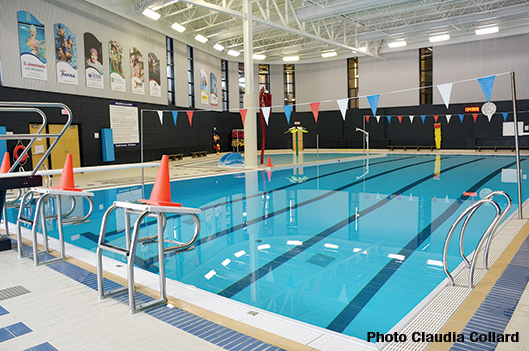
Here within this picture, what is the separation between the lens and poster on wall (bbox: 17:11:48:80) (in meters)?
9.52

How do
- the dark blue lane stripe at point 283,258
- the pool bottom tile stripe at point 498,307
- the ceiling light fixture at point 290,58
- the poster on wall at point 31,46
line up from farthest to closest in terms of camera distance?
1. the ceiling light fixture at point 290,58
2. the poster on wall at point 31,46
3. the dark blue lane stripe at point 283,258
4. the pool bottom tile stripe at point 498,307

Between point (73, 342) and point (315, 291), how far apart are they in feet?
5.52

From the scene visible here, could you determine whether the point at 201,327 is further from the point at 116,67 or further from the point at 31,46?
the point at 116,67

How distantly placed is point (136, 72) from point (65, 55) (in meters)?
3.06

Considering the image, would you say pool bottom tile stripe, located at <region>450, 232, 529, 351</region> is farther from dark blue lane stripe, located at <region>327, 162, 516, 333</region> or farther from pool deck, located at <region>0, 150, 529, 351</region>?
dark blue lane stripe, located at <region>327, 162, 516, 333</region>

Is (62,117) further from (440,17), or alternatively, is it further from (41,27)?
(440,17)

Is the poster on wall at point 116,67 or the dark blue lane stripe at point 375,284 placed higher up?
the poster on wall at point 116,67

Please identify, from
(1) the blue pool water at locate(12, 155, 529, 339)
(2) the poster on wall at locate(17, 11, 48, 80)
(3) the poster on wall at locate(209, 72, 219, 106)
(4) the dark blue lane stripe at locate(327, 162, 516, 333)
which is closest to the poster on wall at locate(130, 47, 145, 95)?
(2) the poster on wall at locate(17, 11, 48, 80)

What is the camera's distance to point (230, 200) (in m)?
6.83

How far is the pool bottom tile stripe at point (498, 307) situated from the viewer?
179 cm

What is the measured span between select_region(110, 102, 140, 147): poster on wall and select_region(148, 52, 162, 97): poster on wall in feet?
4.21

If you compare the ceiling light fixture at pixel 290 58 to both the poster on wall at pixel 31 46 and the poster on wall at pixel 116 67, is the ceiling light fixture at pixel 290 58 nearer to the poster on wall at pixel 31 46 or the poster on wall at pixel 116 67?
the poster on wall at pixel 116 67

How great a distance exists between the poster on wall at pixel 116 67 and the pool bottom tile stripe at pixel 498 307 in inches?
496

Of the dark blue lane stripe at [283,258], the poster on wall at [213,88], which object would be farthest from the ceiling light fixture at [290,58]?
the dark blue lane stripe at [283,258]
